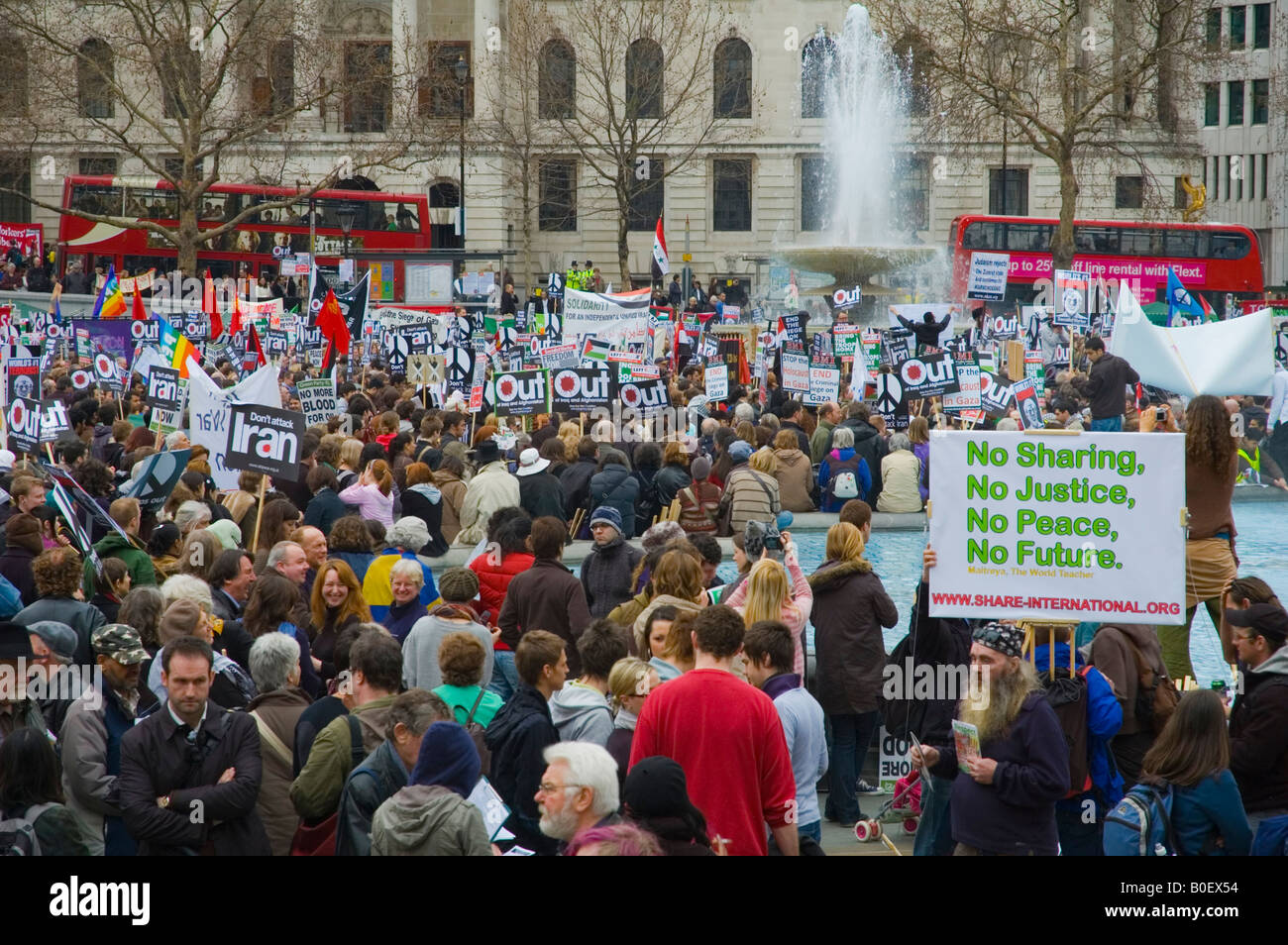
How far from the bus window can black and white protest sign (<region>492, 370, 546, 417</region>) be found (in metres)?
32.6

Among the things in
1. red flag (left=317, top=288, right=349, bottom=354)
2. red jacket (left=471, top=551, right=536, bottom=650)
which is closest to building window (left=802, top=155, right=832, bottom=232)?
red flag (left=317, top=288, right=349, bottom=354)

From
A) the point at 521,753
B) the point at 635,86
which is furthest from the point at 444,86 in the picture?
the point at 521,753

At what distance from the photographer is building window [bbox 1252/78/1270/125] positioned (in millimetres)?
58844

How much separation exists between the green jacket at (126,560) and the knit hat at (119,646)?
2161 mm

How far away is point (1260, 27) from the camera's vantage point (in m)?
59.0

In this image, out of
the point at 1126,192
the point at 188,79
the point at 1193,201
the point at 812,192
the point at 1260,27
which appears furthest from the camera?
the point at 1260,27

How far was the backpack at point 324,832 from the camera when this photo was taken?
5.35 m

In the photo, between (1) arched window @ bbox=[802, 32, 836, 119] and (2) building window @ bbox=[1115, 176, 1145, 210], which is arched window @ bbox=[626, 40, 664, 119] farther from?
(2) building window @ bbox=[1115, 176, 1145, 210]

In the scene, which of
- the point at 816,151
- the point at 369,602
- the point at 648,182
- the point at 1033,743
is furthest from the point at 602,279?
the point at 1033,743

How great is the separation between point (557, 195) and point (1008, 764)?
166 feet

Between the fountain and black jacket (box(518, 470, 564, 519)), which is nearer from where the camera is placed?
black jacket (box(518, 470, 564, 519))

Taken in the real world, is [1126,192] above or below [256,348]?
above

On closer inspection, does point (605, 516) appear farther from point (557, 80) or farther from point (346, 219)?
point (557, 80)

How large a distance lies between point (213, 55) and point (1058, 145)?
21.5 meters
